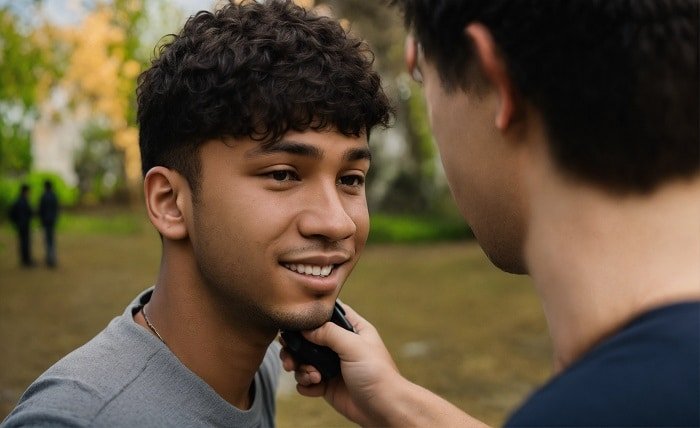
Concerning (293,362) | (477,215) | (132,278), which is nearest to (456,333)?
(132,278)

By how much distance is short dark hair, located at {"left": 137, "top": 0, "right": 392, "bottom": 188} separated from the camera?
2236mm

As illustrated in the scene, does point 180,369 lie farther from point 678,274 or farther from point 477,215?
point 678,274

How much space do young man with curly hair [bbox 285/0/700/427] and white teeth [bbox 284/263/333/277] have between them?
0.82 meters

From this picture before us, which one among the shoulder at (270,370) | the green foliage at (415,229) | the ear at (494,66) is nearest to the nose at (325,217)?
the shoulder at (270,370)

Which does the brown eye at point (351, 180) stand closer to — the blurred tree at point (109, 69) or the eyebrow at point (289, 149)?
the eyebrow at point (289, 149)

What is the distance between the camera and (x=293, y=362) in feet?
7.99

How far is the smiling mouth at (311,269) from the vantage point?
7.29 ft

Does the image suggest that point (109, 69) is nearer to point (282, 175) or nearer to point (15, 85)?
point (15, 85)

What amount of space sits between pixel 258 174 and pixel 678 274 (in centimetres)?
124

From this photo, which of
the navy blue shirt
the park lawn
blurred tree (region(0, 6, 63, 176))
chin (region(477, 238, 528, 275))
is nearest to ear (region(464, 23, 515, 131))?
chin (region(477, 238, 528, 275))

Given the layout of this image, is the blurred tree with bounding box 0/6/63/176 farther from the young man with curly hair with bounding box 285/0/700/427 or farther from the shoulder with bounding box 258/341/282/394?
the young man with curly hair with bounding box 285/0/700/427

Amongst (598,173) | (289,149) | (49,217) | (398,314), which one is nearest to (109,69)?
(49,217)

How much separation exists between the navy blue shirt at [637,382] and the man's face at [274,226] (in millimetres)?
1060

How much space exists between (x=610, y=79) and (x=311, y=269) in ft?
3.76
